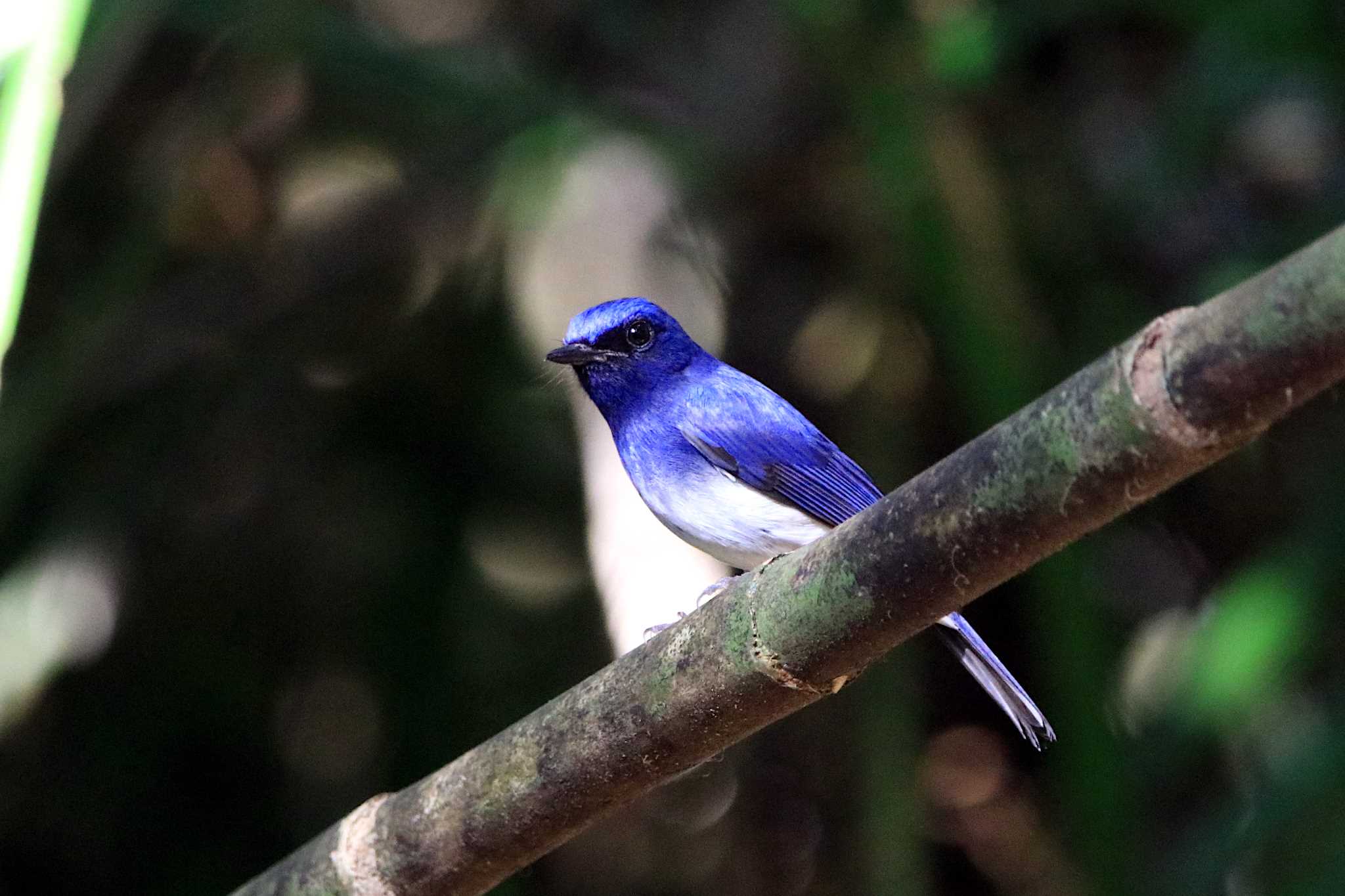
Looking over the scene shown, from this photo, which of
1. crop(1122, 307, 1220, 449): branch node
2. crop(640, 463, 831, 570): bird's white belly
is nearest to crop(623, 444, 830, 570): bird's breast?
crop(640, 463, 831, 570): bird's white belly

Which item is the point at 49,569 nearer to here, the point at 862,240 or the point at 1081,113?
the point at 862,240

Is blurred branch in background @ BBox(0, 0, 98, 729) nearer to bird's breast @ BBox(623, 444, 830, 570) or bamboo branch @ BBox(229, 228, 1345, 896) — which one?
bamboo branch @ BBox(229, 228, 1345, 896)

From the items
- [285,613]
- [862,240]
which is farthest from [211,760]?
[862,240]

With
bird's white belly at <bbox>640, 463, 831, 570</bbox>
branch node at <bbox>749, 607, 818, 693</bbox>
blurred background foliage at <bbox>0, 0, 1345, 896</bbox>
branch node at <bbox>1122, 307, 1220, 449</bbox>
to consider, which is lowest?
blurred background foliage at <bbox>0, 0, 1345, 896</bbox>

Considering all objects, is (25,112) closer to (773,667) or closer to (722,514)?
(722,514)

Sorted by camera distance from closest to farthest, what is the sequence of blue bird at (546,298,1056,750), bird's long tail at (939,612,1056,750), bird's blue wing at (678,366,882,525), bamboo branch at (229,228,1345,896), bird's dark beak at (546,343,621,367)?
bamboo branch at (229,228,1345,896) < bird's long tail at (939,612,1056,750) < blue bird at (546,298,1056,750) < bird's blue wing at (678,366,882,525) < bird's dark beak at (546,343,621,367)

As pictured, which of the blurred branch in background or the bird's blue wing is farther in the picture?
the bird's blue wing
